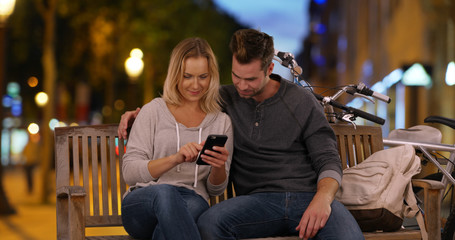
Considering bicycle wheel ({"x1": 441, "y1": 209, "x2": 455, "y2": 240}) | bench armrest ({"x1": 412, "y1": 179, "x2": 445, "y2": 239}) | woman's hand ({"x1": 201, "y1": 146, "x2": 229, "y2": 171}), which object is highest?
woman's hand ({"x1": 201, "y1": 146, "x2": 229, "y2": 171})

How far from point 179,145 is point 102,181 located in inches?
39.8

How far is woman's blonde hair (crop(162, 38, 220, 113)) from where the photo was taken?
442 cm

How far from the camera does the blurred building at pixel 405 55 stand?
15.1 meters

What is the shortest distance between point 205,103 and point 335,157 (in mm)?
867

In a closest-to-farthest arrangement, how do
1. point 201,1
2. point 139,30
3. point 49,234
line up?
1. point 49,234
2. point 139,30
3. point 201,1

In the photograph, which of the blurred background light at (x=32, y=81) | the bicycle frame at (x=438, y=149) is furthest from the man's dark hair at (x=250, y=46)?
the blurred background light at (x=32, y=81)

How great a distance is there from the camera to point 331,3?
214ft

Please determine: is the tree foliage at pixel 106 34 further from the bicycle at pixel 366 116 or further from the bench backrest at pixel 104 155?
the bicycle at pixel 366 116

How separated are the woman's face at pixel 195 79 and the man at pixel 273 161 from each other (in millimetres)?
218

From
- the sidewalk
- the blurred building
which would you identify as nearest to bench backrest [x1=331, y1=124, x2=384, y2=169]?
the sidewalk

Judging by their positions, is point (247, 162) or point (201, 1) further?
point (201, 1)

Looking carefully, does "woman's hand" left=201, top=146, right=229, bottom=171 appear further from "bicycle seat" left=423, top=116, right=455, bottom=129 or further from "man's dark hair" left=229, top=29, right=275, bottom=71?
"bicycle seat" left=423, top=116, right=455, bottom=129

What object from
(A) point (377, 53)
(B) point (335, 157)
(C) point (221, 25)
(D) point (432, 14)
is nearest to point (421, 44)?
(D) point (432, 14)

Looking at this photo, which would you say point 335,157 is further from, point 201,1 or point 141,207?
point 201,1
